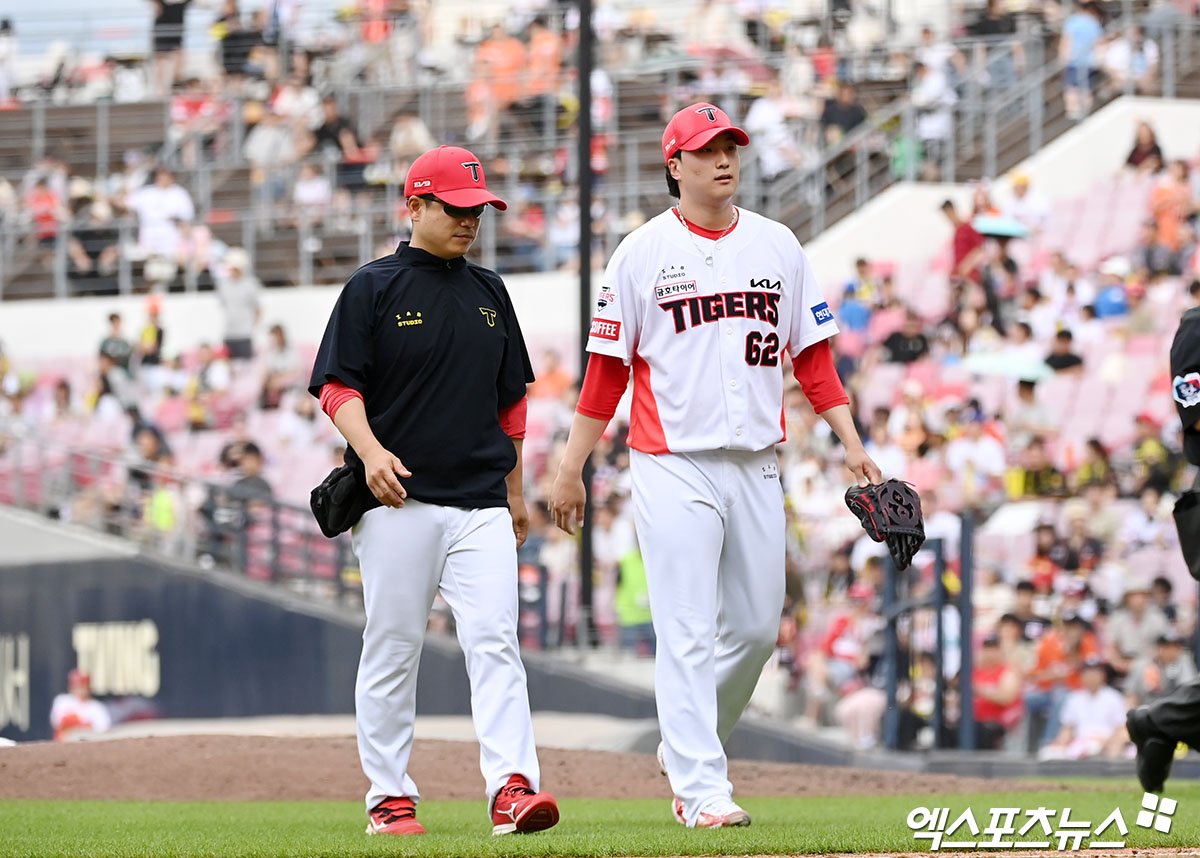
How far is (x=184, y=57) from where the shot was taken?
2803cm

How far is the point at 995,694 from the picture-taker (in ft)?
37.9

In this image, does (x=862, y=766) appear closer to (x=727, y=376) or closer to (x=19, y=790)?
(x=19, y=790)

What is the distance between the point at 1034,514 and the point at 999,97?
11057 mm

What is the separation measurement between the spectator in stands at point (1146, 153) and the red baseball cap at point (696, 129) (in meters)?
15.8

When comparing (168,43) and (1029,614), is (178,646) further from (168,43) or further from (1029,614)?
(168,43)

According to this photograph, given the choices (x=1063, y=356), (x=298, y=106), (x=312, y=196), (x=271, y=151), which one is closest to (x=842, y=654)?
(x=1063, y=356)

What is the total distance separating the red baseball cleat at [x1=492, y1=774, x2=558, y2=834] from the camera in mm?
5871

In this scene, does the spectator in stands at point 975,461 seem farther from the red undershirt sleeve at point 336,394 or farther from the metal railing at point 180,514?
the red undershirt sleeve at point 336,394

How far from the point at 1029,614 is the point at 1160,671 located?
0.83 metres

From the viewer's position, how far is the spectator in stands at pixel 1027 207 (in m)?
20.8

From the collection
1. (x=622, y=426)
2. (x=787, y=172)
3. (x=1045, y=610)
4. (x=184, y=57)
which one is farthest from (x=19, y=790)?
(x=184, y=57)

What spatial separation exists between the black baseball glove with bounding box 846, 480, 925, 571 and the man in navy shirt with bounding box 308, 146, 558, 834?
3.78 feet

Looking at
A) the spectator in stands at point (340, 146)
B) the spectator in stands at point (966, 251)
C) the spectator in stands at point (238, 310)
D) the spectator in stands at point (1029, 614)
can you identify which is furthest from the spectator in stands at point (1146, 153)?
the spectator in stands at point (1029, 614)

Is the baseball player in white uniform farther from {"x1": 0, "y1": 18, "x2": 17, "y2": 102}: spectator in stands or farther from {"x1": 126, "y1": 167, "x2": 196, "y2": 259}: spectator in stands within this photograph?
{"x1": 0, "y1": 18, "x2": 17, "y2": 102}: spectator in stands
